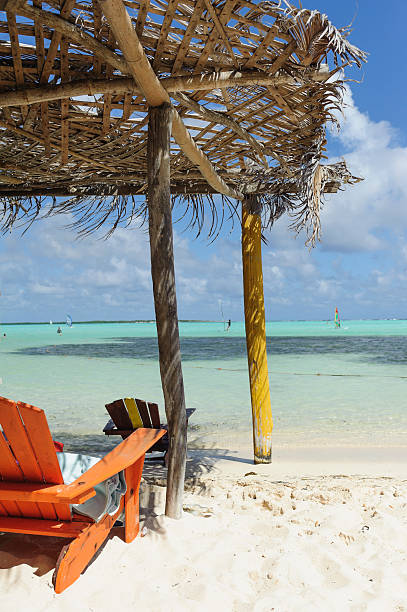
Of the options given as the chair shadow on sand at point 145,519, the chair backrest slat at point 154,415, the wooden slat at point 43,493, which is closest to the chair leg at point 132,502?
the chair shadow on sand at point 145,519

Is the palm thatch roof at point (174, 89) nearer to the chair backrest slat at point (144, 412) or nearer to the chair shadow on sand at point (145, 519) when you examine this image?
the chair backrest slat at point (144, 412)

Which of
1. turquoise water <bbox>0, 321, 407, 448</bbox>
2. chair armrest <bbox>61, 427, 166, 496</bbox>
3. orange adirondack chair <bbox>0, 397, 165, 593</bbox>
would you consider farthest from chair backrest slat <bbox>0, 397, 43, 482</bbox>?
turquoise water <bbox>0, 321, 407, 448</bbox>

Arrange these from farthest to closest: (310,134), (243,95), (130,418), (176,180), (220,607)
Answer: (176,180), (130,418), (310,134), (243,95), (220,607)

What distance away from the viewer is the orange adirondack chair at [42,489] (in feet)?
5.50

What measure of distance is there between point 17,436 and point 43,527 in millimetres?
377

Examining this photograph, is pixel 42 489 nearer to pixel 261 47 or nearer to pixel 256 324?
pixel 261 47

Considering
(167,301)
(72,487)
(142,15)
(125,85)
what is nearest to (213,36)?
(142,15)

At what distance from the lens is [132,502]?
2178 mm

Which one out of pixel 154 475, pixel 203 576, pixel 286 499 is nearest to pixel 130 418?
pixel 154 475

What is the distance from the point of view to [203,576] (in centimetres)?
191

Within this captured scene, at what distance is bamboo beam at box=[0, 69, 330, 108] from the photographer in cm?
218

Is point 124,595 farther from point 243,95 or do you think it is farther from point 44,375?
point 44,375

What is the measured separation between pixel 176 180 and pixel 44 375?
1082 cm

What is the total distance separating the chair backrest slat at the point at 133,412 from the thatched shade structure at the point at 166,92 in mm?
902
